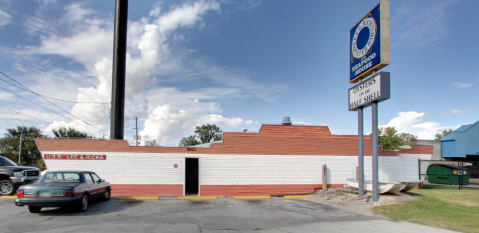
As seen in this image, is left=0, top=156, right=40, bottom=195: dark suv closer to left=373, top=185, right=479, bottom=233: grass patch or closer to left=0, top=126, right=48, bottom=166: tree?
left=373, top=185, right=479, bottom=233: grass patch

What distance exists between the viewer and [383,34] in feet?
41.8

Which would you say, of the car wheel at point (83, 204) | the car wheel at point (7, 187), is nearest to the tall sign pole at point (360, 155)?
the car wheel at point (83, 204)

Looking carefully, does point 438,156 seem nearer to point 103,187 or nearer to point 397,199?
point 397,199

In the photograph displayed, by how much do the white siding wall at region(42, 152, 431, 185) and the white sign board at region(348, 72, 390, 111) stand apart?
442 centimetres

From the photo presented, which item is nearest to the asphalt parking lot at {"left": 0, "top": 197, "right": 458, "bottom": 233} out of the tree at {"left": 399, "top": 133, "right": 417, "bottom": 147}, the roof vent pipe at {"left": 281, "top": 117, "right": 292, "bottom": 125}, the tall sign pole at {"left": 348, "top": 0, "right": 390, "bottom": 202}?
the tall sign pole at {"left": 348, "top": 0, "right": 390, "bottom": 202}

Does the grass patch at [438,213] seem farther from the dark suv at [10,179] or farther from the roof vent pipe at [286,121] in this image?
the dark suv at [10,179]

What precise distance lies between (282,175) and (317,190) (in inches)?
87.2

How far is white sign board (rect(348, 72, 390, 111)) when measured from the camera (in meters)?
12.7

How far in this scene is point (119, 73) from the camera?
71.7 ft

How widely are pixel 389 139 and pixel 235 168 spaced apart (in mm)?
33700

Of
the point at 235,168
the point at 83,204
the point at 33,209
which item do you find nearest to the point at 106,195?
the point at 83,204

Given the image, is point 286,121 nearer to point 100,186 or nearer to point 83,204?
point 100,186

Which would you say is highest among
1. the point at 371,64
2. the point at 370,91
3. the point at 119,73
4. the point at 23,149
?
the point at 119,73

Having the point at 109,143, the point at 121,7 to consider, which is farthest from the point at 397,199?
the point at 121,7
